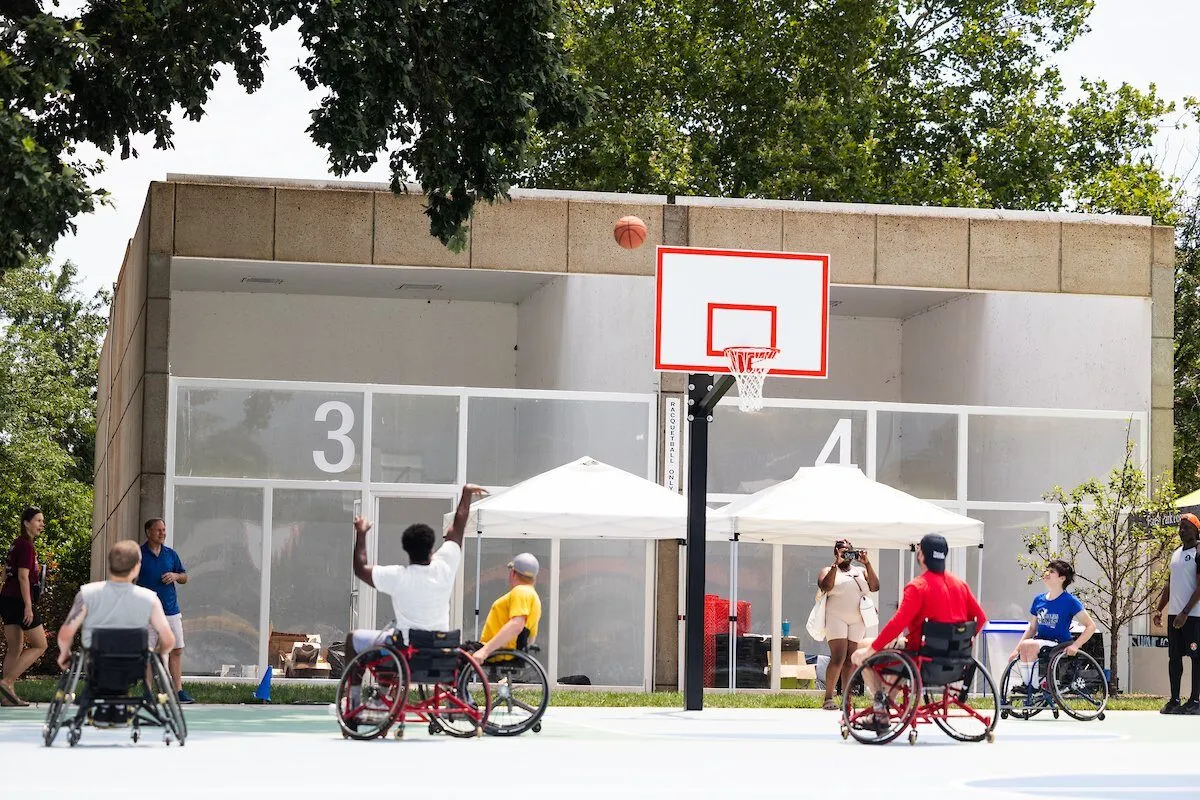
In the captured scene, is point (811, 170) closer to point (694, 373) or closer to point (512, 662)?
point (694, 373)

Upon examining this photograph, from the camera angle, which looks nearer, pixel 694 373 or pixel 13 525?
pixel 694 373

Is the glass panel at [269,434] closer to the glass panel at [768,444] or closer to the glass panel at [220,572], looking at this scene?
the glass panel at [220,572]

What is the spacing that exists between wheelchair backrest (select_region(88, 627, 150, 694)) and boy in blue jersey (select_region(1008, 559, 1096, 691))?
853 cm

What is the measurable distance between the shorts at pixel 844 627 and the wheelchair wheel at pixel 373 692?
239 inches

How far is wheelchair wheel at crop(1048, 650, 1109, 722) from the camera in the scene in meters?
17.4

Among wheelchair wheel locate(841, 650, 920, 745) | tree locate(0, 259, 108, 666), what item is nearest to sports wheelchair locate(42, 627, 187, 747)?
wheelchair wheel locate(841, 650, 920, 745)

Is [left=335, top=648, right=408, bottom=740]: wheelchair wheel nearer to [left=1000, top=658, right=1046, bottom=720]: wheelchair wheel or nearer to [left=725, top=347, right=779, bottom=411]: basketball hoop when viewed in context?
[left=1000, top=658, right=1046, bottom=720]: wheelchair wheel

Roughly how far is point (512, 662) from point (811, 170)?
99.7 ft

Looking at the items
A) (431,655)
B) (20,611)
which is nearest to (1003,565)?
(20,611)

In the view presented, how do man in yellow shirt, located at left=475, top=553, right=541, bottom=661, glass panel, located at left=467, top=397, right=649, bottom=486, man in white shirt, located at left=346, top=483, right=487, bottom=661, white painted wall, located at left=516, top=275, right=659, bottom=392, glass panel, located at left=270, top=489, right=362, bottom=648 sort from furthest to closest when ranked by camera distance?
white painted wall, located at left=516, top=275, right=659, bottom=392 < glass panel, located at left=467, top=397, right=649, bottom=486 < glass panel, located at left=270, top=489, right=362, bottom=648 < man in yellow shirt, located at left=475, top=553, right=541, bottom=661 < man in white shirt, located at left=346, top=483, right=487, bottom=661

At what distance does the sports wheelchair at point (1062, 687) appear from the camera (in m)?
17.4

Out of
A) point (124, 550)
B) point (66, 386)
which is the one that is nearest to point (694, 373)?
point (124, 550)

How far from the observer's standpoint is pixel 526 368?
2772cm

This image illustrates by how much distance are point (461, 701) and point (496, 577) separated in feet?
35.4
